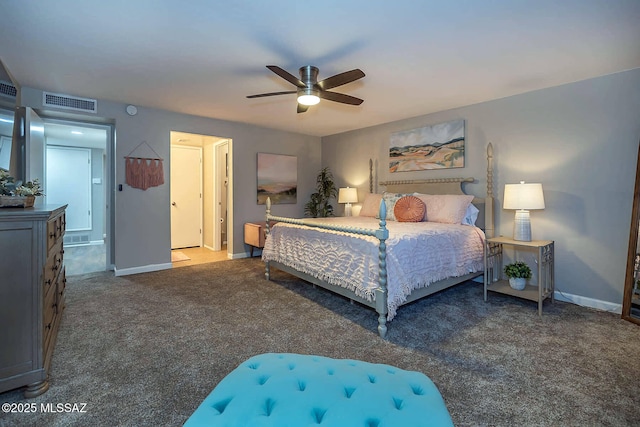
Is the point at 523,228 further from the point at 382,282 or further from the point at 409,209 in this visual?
the point at 382,282

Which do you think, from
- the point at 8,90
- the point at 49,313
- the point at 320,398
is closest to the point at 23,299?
the point at 49,313

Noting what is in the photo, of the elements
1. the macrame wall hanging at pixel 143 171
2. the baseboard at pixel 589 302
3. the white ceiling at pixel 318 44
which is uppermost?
the white ceiling at pixel 318 44

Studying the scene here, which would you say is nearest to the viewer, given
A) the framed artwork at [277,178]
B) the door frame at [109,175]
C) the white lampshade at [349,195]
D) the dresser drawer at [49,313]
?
the dresser drawer at [49,313]

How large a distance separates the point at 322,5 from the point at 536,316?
128 inches

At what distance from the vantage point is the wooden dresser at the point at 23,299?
1.64m

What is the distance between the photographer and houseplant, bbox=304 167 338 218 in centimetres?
601

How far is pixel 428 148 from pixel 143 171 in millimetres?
4196

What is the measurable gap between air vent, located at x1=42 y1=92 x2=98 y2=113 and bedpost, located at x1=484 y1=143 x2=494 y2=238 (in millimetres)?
5168

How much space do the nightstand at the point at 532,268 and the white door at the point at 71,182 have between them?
7.79 metres

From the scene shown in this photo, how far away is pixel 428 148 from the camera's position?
4.46 metres

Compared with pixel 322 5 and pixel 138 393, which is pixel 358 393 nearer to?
pixel 138 393

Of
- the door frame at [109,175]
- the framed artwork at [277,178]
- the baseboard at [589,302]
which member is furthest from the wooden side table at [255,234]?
the baseboard at [589,302]

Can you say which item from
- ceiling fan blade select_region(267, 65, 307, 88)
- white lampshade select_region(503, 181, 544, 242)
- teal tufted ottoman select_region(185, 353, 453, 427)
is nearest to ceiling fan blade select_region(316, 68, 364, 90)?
ceiling fan blade select_region(267, 65, 307, 88)

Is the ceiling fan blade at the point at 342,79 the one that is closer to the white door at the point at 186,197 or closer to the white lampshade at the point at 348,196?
the white lampshade at the point at 348,196
